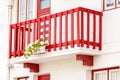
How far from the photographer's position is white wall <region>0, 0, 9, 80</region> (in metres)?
20.1

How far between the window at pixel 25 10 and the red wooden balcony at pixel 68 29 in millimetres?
1704

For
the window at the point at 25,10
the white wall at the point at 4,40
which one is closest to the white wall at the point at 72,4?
the window at the point at 25,10

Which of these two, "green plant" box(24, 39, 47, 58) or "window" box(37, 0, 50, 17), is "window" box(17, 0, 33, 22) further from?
"green plant" box(24, 39, 47, 58)

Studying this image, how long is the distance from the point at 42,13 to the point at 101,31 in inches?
128

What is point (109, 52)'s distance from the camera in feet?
52.4

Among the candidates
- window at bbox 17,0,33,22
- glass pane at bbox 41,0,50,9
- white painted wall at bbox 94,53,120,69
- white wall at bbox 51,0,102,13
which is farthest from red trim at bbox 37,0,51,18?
white painted wall at bbox 94,53,120,69

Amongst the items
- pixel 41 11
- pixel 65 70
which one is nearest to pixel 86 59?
pixel 65 70

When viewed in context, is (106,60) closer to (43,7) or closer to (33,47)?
(33,47)

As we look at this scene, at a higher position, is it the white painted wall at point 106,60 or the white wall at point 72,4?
the white wall at point 72,4

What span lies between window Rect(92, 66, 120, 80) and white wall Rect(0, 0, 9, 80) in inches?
177

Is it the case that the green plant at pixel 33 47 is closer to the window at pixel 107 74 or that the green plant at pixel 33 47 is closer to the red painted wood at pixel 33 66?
the red painted wood at pixel 33 66

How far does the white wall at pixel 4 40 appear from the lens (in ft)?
65.9

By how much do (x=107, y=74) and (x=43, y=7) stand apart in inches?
161

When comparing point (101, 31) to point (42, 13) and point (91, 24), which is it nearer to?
point (91, 24)
